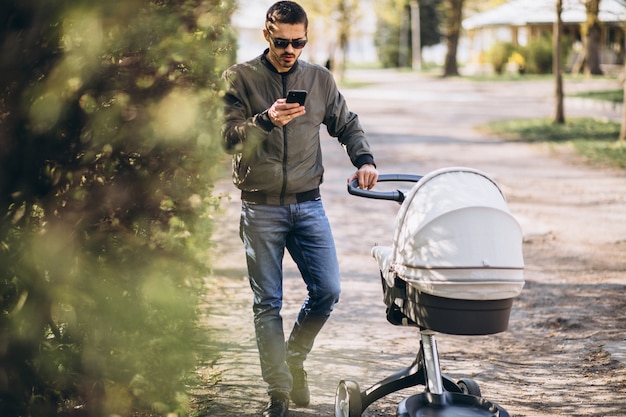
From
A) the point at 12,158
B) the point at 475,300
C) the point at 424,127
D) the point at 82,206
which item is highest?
the point at 12,158

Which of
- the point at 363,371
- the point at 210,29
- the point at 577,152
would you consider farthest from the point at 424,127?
the point at 210,29

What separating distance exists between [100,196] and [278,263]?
1444 millimetres

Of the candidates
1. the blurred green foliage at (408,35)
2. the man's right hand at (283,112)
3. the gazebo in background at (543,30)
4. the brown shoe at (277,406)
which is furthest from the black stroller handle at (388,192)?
the blurred green foliage at (408,35)

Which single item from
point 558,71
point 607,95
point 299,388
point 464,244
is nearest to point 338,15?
point 607,95

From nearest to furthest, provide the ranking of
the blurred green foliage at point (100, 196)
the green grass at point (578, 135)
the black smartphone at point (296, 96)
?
the blurred green foliage at point (100, 196)
the black smartphone at point (296, 96)
the green grass at point (578, 135)

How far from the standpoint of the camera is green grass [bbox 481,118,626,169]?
15922 millimetres

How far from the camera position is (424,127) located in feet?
73.3

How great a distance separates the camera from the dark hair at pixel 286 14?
14.5 ft

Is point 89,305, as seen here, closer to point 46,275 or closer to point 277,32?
point 46,275

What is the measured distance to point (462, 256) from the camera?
11.5 feet

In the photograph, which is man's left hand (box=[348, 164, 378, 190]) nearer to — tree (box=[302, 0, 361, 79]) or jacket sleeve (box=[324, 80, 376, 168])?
jacket sleeve (box=[324, 80, 376, 168])

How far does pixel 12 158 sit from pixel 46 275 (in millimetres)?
476

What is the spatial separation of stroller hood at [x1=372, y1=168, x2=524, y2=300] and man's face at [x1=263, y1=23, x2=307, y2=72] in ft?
3.95

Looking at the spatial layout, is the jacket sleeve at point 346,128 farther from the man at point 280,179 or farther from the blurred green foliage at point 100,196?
the blurred green foliage at point 100,196
